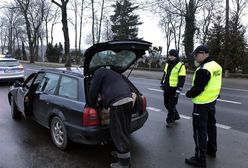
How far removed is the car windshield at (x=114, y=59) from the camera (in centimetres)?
469

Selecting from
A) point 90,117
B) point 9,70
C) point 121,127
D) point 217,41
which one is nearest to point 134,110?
point 90,117

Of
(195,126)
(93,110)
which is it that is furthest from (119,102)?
(195,126)

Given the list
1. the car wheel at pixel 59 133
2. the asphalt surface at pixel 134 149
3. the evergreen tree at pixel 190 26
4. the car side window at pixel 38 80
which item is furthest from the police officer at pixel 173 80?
the evergreen tree at pixel 190 26

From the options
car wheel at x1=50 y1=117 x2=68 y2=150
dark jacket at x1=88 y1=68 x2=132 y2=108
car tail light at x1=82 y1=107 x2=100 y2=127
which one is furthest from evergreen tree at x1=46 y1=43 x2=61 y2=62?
dark jacket at x1=88 y1=68 x2=132 y2=108

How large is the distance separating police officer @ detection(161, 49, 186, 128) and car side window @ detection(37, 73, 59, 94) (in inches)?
99.1

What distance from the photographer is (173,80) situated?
6.31 metres

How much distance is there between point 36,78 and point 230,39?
1899 centimetres

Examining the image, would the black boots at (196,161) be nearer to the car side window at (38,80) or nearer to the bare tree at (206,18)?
the car side window at (38,80)

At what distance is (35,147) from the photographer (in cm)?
509

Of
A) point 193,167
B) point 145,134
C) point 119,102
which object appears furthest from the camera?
point 145,134

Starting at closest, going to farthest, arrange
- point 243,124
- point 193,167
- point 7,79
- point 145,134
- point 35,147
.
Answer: point 193,167 < point 35,147 < point 145,134 < point 243,124 < point 7,79

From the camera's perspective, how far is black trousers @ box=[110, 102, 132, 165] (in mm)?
3984

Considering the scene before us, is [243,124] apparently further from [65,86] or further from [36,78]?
[36,78]

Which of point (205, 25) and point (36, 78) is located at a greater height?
point (205, 25)
